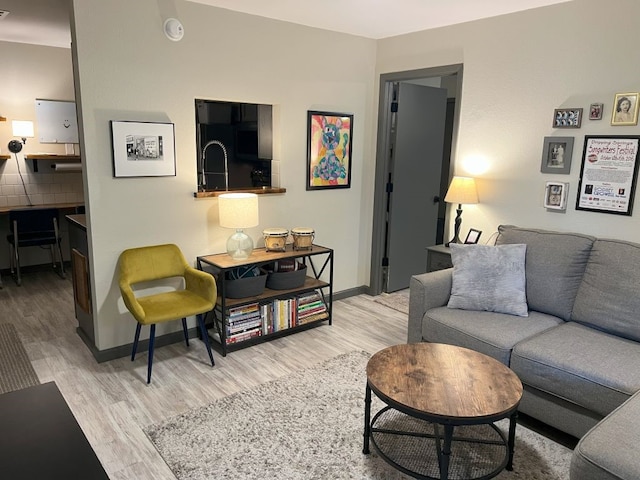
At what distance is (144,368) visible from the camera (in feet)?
10.2

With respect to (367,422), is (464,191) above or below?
above

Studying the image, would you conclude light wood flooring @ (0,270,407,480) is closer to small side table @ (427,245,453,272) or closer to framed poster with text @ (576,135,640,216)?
small side table @ (427,245,453,272)

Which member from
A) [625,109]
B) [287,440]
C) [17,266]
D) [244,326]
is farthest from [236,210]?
[17,266]

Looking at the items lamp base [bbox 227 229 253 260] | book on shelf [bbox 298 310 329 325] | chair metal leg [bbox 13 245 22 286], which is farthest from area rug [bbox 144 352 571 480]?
chair metal leg [bbox 13 245 22 286]

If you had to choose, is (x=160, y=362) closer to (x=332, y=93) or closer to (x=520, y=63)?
(x=332, y=93)

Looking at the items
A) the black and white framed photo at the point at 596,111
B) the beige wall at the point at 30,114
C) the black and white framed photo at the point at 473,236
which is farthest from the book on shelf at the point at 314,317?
the beige wall at the point at 30,114

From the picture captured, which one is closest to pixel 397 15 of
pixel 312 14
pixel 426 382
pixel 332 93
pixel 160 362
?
pixel 312 14

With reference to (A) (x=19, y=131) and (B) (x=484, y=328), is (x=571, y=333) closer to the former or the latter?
(B) (x=484, y=328)

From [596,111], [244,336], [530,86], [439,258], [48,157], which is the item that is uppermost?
[530,86]

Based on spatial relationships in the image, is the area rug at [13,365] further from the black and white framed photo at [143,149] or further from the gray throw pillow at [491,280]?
the gray throw pillow at [491,280]

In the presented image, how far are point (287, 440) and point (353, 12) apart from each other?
2902 mm

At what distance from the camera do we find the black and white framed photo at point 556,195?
10.3 ft

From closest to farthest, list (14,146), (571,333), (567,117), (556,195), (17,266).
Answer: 1. (571,333)
2. (567,117)
3. (556,195)
4. (17,266)
5. (14,146)

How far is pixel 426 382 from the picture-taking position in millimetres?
2061
